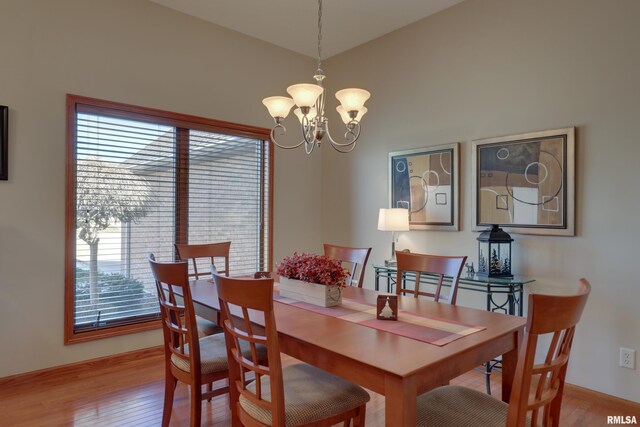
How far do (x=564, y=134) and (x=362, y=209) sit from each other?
6.50 ft

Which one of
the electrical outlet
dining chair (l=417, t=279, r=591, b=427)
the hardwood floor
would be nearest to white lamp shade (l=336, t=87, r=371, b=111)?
dining chair (l=417, t=279, r=591, b=427)

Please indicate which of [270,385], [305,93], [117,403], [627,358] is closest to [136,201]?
[117,403]

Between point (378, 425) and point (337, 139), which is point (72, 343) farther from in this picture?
point (337, 139)

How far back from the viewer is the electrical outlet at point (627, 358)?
2580 millimetres

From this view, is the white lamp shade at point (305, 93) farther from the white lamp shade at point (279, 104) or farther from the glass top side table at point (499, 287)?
the glass top side table at point (499, 287)

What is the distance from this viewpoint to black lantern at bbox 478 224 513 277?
2.94 metres

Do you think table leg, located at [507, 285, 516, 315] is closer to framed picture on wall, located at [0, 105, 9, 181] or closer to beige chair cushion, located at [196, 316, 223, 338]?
beige chair cushion, located at [196, 316, 223, 338]

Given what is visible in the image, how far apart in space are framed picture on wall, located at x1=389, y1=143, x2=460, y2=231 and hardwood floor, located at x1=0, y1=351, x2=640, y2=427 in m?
1.31

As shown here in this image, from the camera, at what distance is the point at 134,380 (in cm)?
299

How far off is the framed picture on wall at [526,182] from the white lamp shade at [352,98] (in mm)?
1495

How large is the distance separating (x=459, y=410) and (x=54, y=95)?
3.32 metres

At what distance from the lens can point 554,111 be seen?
2.91 m

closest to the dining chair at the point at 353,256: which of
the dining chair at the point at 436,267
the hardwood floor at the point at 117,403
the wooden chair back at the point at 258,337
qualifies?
the dining chair at the point at 436,267

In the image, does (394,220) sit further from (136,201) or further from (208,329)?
(136,201)
